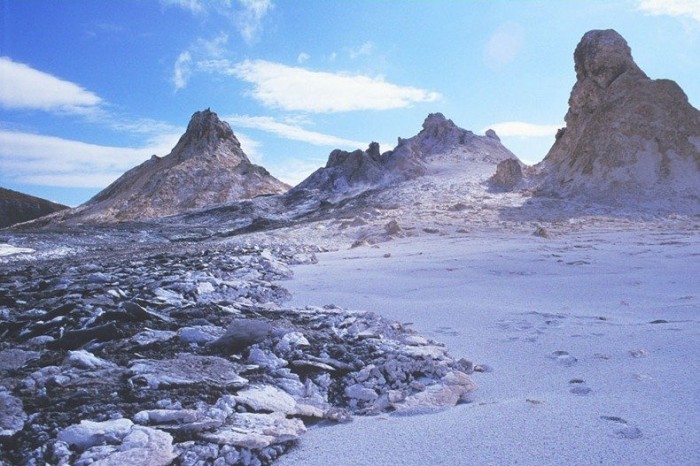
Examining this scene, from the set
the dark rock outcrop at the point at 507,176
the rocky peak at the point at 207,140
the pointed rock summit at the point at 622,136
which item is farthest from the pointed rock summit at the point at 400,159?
the rocky peak at the point at 207,140

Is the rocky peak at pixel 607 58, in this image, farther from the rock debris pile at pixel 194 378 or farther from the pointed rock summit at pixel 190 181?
the rock debris pile at pixel 194 378

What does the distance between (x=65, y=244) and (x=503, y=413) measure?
15.6 metres

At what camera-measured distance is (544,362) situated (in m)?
2.81

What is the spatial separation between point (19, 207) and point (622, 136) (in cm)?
5843

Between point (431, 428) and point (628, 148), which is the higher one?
point (628, 148)

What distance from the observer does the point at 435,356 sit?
2.83 meters

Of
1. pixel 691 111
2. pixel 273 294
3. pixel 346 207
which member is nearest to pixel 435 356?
pixel 273 294

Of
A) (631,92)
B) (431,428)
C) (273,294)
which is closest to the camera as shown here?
(431,428)

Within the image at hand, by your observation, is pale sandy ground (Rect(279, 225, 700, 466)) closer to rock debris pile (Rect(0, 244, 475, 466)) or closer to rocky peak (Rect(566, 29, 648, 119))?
rock debris pile (Rect(0, 244, 475, 466))

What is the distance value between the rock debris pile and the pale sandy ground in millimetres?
187

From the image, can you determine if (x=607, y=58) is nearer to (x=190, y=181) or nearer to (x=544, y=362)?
(x=544, y=362)

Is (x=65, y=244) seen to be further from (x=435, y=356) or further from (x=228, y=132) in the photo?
(x=228, y=132)

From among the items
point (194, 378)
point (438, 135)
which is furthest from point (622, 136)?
point (194, 378)

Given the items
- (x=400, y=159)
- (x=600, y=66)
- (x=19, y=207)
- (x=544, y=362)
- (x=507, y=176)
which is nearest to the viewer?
(x=544, y=362)
